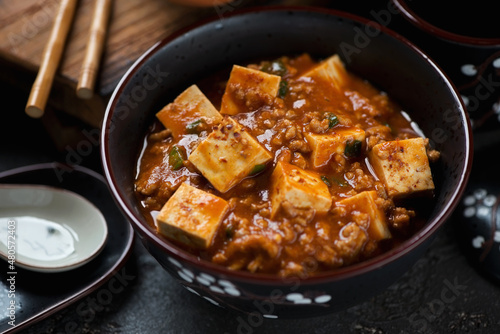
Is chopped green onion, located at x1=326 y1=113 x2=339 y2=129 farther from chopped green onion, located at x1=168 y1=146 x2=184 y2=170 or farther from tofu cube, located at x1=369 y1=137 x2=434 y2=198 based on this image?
chopped green onion, located at x1=168 y1=146 x2=184 y2=170

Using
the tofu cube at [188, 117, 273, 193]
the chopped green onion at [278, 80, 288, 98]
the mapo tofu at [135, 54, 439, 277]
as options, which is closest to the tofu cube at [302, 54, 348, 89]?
the mapo tofu at [135, 54, 439, 277]

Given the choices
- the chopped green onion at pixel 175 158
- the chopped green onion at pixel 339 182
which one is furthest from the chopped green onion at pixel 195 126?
the chopped green onion at pixel 339 182

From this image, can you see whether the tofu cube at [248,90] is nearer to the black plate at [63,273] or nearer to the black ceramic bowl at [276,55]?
the black ceramic bowl at [276,55]

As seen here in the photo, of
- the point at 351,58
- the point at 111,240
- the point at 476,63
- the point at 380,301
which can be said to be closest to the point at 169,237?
the point at 111,240

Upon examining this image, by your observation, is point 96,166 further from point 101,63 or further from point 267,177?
point 267,177

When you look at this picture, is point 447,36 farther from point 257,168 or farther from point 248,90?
point 257,168
